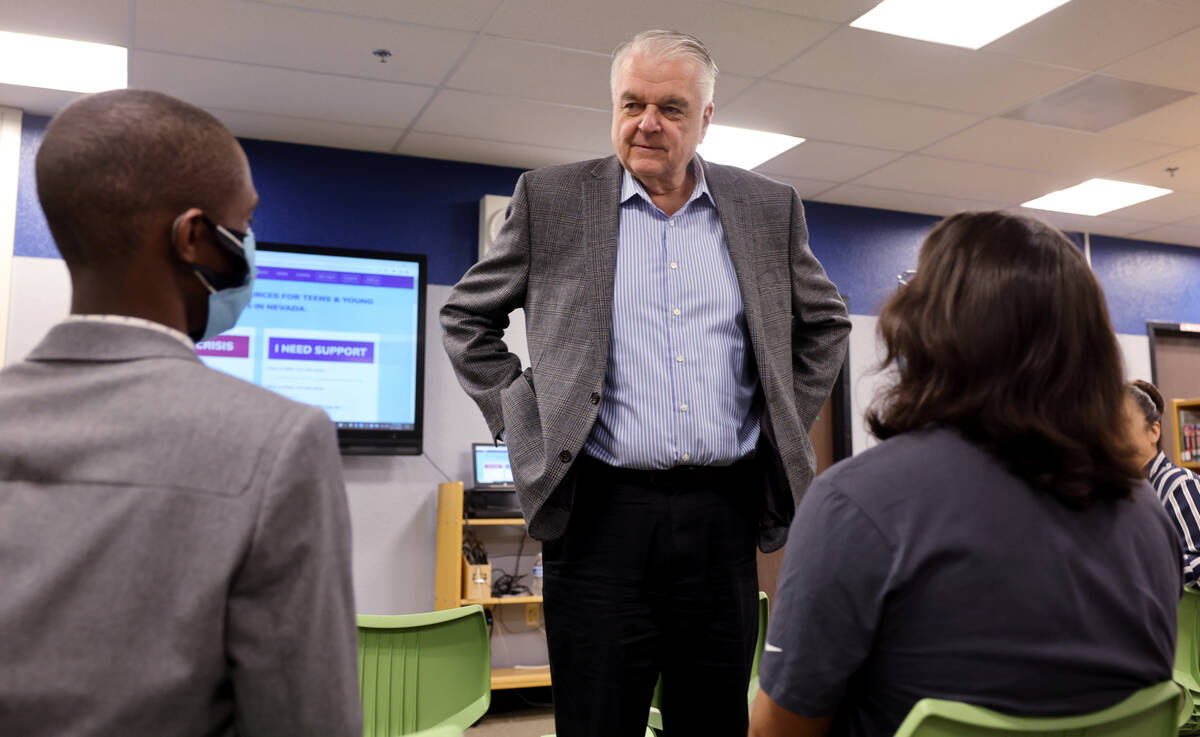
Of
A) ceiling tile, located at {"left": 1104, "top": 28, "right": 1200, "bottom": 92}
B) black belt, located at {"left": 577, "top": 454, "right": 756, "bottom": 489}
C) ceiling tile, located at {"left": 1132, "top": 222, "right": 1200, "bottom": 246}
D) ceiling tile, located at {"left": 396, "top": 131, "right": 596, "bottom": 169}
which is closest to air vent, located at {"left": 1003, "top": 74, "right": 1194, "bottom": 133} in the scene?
ceiling tile, located at {"left": 1104, "top": 28, "right": 1200, "bottom": 92}

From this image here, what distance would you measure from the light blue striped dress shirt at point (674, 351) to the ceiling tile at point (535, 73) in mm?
2227

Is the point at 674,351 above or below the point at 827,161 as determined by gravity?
below

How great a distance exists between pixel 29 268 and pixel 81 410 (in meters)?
4.22

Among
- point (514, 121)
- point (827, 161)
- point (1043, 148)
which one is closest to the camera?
point (514, 121)

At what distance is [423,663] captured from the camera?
192 centimetres

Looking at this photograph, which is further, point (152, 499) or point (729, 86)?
point (729, 86)

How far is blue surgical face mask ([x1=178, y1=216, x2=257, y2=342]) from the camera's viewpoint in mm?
874

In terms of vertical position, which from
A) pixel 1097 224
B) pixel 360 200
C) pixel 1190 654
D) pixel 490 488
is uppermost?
pixel 1097 224

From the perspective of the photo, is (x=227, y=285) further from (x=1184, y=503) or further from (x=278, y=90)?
(x=278, y=90)

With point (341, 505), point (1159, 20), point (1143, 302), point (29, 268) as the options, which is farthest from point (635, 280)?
point (1143, 302)

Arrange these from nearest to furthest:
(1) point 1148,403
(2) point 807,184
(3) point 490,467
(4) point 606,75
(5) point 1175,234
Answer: (1) point 1148,403
(4) point 606,75
(3) point 490,467
(2) point 807,184
(5) point 1175,234

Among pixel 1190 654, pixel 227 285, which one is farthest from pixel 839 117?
pixel 227 285

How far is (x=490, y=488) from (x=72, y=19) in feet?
8.28

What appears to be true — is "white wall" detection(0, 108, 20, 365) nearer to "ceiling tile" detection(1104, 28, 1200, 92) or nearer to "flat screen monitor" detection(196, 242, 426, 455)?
"flat screen monitor" detection(196, 242, 426, 455)
